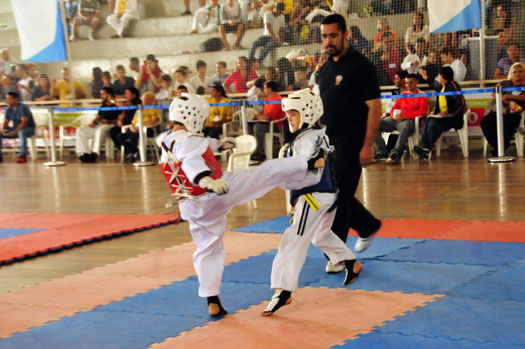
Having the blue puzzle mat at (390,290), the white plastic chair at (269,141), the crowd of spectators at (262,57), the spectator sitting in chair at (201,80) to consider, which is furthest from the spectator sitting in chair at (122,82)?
the blue puzzle mat at (390,290)

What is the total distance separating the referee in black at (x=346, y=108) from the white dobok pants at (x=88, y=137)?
402 inches

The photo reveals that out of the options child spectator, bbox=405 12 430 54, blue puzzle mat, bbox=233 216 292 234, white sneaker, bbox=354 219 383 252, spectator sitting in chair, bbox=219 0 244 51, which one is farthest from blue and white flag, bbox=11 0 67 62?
white sneaker, bbox=354 219 383 252

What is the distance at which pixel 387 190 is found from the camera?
A: 8492 millimetres

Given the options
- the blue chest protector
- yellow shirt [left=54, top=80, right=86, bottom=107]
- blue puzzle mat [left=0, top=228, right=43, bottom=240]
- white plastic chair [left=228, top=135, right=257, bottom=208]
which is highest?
yellow shirt [left=54, top=80, right=86, bottom=107]

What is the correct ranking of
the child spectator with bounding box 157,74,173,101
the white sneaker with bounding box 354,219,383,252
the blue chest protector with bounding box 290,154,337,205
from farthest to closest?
the child spectator with bounding box 157,74,173,101 < the white sneaker with bounding box 354,219,383,252 < the blue chest protector with bounding box 290,154,337,205

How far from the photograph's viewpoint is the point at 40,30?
49.2 feet

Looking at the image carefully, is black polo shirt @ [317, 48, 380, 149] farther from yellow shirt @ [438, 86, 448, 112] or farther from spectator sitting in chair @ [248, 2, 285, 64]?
spectator sitting in chair @ [248, 2, 285, 64]

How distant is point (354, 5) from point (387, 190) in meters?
6.23

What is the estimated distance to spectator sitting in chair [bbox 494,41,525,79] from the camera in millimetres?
11720

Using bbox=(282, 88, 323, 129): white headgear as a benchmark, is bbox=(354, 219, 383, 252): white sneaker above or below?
below

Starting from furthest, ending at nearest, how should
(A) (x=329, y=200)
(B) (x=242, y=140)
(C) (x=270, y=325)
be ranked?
1. (B) (x=242, y=140)
2. (A) (x=329, y=200)
3. (C) (x=270, y=325)

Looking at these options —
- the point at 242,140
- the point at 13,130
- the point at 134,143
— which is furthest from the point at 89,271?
the point at 13,130

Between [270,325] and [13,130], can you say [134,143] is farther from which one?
[270,325]

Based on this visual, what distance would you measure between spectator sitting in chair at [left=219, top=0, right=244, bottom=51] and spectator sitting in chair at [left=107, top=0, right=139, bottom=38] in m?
3.02
